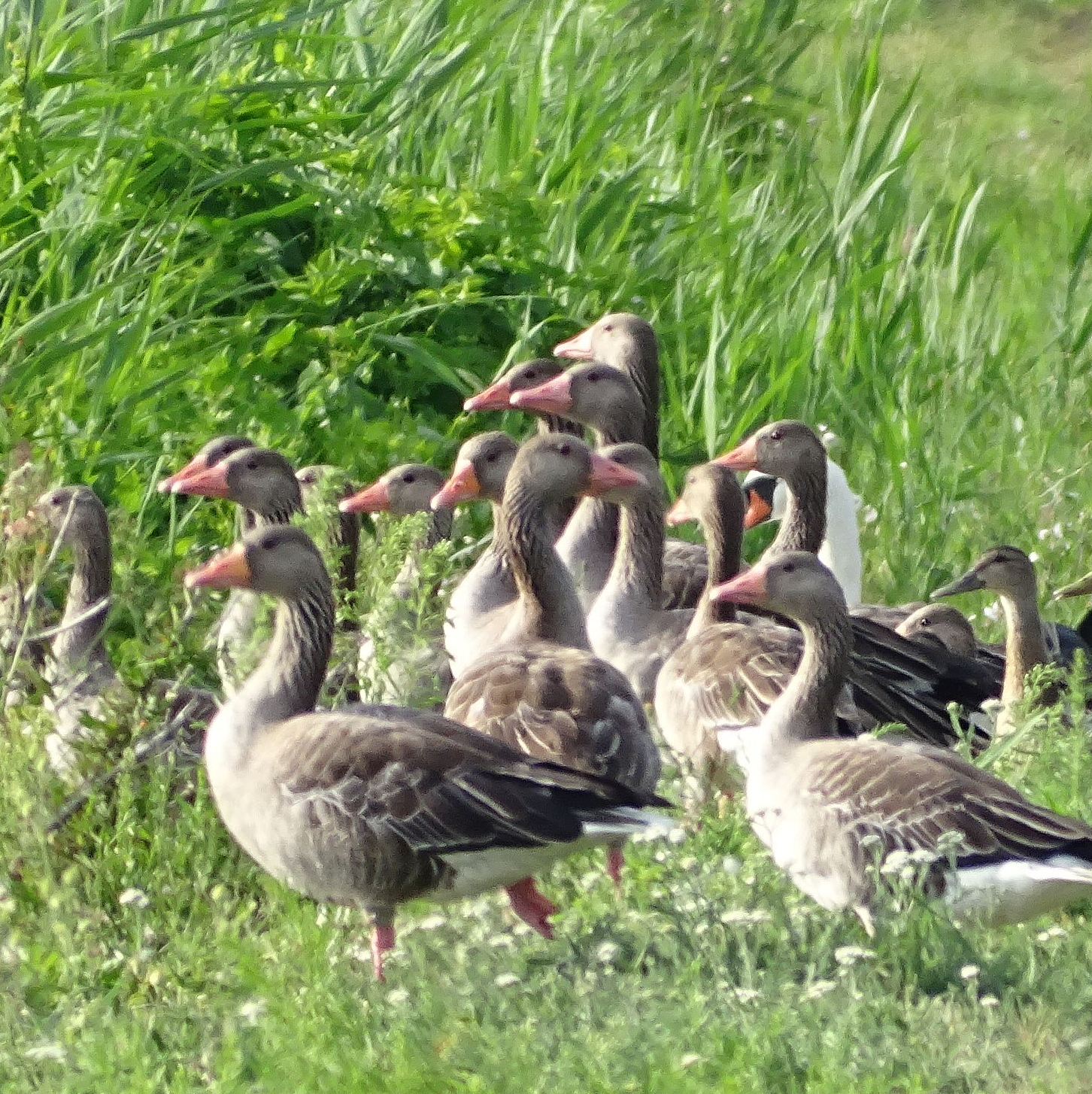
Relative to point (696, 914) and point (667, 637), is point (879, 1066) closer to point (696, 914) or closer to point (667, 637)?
point (696, 914)

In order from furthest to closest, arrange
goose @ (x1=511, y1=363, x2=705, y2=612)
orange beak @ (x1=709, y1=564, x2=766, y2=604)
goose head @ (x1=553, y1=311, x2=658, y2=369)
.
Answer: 1. goose head @ (x1=553, y1=311, x2=658, y2=369)
2. goose @ (x1=511, y1=363, x2=705, y2=612)
3. orange beak @ (x1=709, y1=564, x2=766, y2=604)

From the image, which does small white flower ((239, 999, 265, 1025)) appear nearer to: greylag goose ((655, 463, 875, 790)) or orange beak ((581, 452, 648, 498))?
greylag goose ((655, 463, 875, 790))

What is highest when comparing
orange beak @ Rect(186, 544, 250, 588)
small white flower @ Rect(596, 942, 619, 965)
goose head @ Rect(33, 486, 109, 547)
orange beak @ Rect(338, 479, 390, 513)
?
orange beak @ Rect(186, 544, 250, 588)

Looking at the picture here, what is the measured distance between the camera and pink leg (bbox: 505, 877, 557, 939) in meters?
5.52

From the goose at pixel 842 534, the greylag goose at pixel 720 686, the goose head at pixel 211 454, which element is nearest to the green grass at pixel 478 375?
the goose head at pixel 211 454

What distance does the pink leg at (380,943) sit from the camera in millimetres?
5070

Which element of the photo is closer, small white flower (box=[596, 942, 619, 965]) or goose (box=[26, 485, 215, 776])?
small white flower (box=[596, 942, 619, 965])

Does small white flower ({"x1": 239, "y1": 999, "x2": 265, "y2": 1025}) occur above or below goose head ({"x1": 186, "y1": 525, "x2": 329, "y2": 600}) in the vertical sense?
below

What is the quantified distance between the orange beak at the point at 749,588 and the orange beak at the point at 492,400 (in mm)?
1968

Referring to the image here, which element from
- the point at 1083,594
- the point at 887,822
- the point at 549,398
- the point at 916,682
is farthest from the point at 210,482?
the point at 1083,594

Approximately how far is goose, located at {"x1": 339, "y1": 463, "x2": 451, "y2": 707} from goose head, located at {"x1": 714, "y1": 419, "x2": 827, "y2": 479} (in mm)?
1147

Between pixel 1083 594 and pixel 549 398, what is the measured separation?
2.34m

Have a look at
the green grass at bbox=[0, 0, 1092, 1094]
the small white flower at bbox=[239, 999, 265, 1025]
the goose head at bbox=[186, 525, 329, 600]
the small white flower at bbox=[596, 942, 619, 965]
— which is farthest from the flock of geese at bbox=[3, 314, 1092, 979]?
the small white flower at bbox=[239, 999, 265, 1025]

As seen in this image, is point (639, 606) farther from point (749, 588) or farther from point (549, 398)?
point (749, 588)
